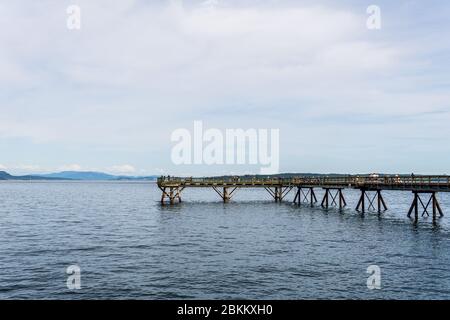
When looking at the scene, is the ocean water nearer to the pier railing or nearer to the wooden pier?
the wooden pier

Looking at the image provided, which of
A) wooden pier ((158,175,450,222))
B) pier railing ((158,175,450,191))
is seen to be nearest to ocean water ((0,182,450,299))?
wooden pier ((158,175,450,222))

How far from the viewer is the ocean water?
19859 millimetres

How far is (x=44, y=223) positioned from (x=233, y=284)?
34.7 metres

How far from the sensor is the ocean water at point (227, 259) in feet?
65.2

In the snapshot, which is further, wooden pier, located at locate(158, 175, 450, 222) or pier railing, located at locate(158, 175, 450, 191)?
pier railing, located at locate(158, 175, 450, 191)

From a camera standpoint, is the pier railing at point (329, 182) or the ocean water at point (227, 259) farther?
the pier railing at point (329, 182)

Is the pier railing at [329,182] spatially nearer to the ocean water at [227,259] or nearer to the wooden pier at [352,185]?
the wooden pier at [352,185]

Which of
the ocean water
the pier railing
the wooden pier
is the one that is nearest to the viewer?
the ocean water

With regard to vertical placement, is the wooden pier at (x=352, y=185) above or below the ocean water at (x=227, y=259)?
above

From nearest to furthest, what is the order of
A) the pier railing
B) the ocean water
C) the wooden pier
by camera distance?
the ocean water < the wooden pier < the pier railing

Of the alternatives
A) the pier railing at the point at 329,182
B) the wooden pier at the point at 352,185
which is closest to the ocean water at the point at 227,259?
the wooden pier at the point at 352,185

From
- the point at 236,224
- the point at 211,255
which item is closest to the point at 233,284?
the point at 211,255
